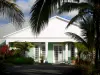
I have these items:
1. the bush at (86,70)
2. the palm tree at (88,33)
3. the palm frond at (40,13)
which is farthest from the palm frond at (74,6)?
the bush at (86,70)

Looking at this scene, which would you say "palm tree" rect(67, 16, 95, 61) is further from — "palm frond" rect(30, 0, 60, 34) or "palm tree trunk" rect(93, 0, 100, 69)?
"palm frond" rect(30, 0, 60, 34)

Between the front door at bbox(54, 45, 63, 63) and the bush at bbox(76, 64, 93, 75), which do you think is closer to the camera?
the bush at bbox(76, 64, 93, 75)

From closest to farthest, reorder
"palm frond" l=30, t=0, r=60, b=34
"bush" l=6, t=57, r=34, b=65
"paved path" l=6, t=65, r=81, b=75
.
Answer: "palm frond" l=30, t=0, r=60, b=34
"paved path" l=6, t=65, r=81, b=75
"bush" l=6, t=57, r=34, b=65

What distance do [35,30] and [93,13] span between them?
453cm

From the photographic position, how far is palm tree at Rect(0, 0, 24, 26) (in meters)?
16.0

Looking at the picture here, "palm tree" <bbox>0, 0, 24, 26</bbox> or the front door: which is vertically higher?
"palm tree" <bbox>0, 0, 24, 26</bbox>

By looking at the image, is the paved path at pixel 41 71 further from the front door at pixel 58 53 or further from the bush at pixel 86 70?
the front door at pixel 58 53

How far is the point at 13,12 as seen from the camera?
16.2 m

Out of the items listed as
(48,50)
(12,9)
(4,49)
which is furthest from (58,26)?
(12,9)

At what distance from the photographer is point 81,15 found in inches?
731

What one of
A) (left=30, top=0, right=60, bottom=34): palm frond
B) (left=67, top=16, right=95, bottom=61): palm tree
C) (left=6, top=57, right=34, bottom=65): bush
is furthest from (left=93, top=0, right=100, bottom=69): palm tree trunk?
(left=6, top=57, right=34, bottom=65): bush

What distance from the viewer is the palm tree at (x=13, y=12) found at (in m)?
16.0

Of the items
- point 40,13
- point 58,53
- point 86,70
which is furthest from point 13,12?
point 58,53

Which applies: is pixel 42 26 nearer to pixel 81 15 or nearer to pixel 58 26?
pixel 81 15
